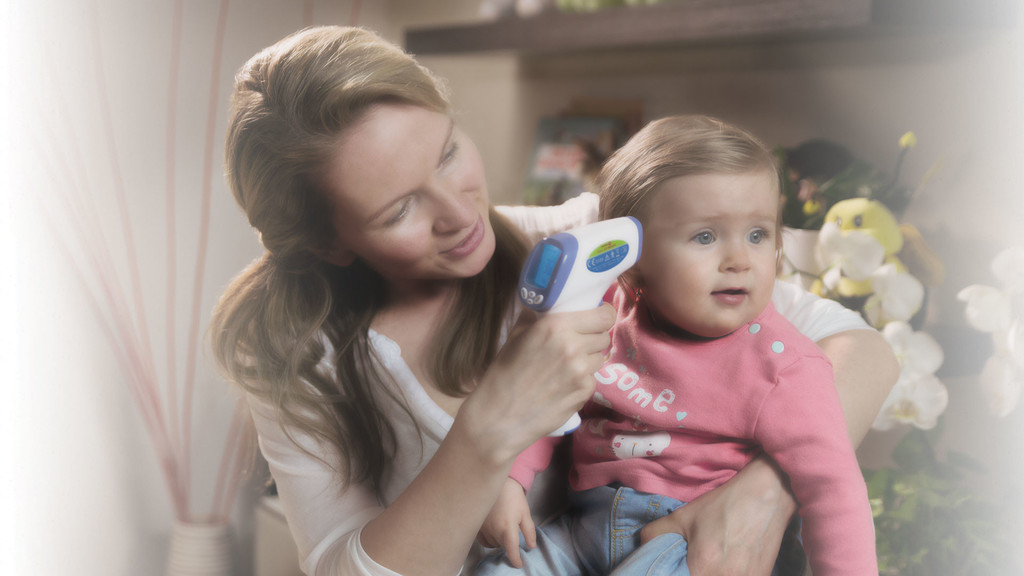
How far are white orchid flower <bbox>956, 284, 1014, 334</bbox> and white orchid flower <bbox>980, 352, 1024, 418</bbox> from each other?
0.11 feet

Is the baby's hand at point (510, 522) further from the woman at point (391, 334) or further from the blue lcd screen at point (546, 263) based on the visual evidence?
the blue lcd screen at point (546, 263)

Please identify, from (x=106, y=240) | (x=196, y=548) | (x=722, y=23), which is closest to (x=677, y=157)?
(x=722, y=23)

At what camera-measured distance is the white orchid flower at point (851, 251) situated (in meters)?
0.87

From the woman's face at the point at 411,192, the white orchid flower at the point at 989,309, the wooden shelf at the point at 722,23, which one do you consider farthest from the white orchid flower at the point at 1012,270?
the woman's face at the point at 411,192

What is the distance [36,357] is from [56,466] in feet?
0.51

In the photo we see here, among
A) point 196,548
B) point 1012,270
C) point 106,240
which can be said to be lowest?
point 196,548

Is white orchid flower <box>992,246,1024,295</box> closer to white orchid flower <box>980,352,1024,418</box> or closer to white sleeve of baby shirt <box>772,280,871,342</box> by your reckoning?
white orchid flower <box>980,352,1024,418</box>

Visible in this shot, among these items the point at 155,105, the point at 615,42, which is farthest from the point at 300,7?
the point at 615,42

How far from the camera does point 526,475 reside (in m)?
0.66

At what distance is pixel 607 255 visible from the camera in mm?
539

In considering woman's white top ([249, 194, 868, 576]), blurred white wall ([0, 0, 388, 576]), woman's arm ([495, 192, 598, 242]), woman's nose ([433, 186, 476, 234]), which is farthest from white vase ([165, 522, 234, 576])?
woman's nose ([433, 186, 476, 234])

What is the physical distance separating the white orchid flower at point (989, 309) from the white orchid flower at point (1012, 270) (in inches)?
0.5

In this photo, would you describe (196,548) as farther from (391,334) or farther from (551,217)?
(551,217)

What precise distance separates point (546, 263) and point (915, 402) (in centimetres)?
59
